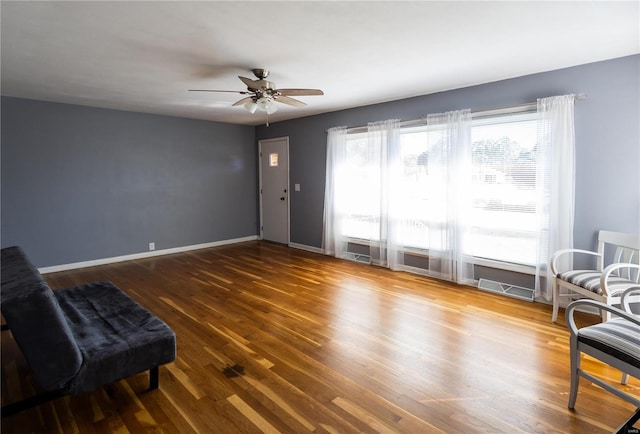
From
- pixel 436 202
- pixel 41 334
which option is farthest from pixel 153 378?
pixel 436 202

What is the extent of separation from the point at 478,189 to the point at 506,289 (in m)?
1.22

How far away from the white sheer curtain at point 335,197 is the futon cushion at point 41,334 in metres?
4.13

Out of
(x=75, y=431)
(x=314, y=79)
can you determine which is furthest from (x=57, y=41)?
(x=75, y=431)

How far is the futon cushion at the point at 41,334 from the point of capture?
5.27 feet

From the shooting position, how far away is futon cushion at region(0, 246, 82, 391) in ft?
5.27

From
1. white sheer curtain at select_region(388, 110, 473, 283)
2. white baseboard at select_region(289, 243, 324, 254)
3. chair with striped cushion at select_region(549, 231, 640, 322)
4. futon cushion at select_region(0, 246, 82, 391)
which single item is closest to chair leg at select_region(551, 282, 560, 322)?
chair with striped cushion at select_region(549, 231, 640, 322)

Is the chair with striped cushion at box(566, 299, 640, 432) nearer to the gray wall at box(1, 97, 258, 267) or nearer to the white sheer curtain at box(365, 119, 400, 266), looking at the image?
the white sheer curtain at box(365, 119, 400, 266)

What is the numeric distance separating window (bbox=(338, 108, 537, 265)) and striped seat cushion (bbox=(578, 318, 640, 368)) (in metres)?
1.99

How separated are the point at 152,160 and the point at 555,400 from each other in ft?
19.8

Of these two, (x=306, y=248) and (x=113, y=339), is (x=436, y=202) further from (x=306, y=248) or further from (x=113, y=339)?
(x=113, y=339)

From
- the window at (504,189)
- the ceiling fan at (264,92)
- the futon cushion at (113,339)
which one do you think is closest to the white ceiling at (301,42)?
the ceiling fan at (264,92)

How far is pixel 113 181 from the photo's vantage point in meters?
5.28

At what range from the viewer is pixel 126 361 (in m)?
1.90

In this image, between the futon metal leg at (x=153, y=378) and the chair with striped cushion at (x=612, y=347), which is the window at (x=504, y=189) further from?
the futon metal leg at (x=153, y=378)
